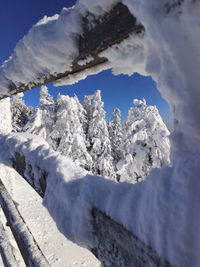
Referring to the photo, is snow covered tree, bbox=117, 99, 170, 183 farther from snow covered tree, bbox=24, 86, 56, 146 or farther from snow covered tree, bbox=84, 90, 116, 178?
snow covered tree, bbox=24, 86, 56, 146

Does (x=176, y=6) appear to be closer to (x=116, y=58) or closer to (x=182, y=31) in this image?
(x=182, y=31)

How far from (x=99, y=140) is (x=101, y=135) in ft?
4.44

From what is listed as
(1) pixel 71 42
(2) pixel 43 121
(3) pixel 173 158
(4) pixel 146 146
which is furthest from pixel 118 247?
(2) pixel 43 121

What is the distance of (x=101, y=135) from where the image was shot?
850 inches

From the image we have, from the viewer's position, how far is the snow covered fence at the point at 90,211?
57 cm

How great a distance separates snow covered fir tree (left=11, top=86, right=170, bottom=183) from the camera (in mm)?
11773

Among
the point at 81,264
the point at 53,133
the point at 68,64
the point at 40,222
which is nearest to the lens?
the point at 68,64

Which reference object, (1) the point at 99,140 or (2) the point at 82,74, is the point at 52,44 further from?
(1) the point at 99,140

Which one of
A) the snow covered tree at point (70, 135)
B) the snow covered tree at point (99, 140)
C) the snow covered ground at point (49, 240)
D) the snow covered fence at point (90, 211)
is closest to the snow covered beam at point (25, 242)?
the snow covered fence at point (90, 211)

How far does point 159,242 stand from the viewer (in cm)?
46

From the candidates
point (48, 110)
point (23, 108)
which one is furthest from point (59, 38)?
point (23, 108)

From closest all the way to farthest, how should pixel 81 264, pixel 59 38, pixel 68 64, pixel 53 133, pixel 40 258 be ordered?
pixel 59 38
pixel 68 64
pixel 40 258
pixel 81 264
pixel 53 133

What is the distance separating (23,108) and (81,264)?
33131 millimetres

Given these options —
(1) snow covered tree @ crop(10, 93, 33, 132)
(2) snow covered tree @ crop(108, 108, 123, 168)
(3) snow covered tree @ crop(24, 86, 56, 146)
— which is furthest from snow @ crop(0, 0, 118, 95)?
(1) snow covered tree @ crop(10, 93, 33, 132)
